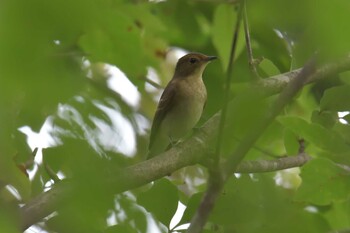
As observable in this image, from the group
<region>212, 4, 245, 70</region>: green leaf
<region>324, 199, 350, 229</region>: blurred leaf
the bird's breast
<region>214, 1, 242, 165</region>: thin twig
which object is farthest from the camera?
the bird's breast

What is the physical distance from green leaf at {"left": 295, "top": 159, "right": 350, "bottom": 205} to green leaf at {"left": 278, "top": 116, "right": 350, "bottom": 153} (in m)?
0.09

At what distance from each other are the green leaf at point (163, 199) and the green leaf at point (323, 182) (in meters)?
0.63

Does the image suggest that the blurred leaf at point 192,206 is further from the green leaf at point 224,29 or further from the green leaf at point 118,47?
the green leaf at point 224,29

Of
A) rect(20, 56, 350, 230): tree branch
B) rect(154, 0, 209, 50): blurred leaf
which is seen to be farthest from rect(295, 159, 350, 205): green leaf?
rect(154, 0, 209, 50): blurred leaf

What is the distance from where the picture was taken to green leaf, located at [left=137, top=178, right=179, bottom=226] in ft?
9.02

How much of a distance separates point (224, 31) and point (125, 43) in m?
1.18

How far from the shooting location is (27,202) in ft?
8.30

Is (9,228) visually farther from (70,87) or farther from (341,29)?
(341,29)

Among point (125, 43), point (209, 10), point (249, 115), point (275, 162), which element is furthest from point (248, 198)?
point (209, 10)

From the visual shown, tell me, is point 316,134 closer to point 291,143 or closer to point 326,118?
point 326,118

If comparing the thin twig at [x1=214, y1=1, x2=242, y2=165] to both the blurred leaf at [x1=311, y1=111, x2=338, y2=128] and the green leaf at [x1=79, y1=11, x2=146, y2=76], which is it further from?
the blurred leaf at [x1=311, y1=111, x2=338, y2=128]

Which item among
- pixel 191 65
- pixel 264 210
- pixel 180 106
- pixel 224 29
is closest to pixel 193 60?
pixel 191 65

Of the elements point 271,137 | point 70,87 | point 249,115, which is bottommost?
point 271,137

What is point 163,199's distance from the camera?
2977 mm
